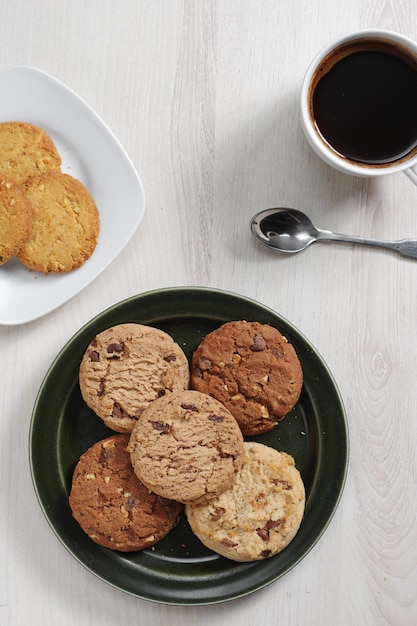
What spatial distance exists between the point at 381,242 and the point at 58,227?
2.12ft

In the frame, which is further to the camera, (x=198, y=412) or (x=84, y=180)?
(x=84, y=180)

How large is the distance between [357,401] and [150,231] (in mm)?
542

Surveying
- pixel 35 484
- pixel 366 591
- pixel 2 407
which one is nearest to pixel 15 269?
pixel 2 407

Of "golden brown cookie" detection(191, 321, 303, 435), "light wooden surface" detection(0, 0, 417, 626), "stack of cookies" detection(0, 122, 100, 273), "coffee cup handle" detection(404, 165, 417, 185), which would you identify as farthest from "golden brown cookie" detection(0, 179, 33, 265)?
"coffee cup handle" detection(404, 165, 417, 185)

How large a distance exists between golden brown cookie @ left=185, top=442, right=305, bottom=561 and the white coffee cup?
55cm

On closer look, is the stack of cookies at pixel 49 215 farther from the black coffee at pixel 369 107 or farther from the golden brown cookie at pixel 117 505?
the black coffee at pixel 369 107

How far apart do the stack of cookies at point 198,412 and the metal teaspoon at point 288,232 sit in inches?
7.2

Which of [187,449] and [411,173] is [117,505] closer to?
[187,449]

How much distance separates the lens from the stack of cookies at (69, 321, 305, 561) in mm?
1198

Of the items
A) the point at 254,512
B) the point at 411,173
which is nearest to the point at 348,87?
the point at 411,173

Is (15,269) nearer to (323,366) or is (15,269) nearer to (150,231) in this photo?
(150,231)

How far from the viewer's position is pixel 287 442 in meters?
1.28

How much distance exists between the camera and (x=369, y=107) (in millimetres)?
1178

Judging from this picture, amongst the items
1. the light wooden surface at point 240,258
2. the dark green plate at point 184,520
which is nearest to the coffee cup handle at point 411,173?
the light wooden surface at point 240,258
